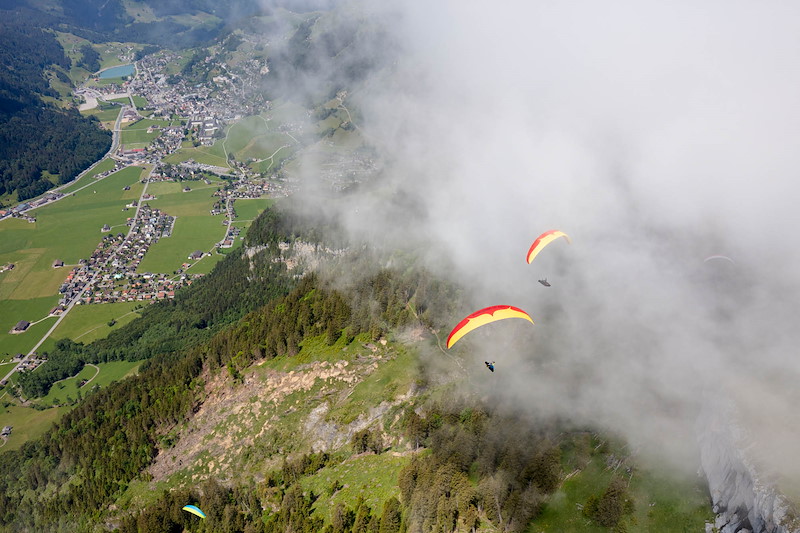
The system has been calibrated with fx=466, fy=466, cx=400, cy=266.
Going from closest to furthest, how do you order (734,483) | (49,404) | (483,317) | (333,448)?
(734,483) < (483,317) < (333,448) < (49,404)

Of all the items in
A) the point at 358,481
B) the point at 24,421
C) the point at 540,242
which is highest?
the point at 540,242

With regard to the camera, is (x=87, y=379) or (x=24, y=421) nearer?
(x=24, y=421)

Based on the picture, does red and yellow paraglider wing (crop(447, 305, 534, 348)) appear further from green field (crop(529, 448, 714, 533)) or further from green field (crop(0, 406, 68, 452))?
green field (crop(0, 406, 68, 452))

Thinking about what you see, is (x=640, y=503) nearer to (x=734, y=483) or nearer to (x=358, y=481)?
(x=734, y=483)

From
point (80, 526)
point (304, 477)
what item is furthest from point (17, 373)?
point (304, 477)

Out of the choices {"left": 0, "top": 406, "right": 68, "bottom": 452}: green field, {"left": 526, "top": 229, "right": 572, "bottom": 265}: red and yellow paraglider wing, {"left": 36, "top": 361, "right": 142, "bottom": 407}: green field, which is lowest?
{"left": 0, "top": 406, "right": 68, "bottom": 452}: green field

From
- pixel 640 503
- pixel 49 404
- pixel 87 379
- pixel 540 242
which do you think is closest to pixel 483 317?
pixel 540 242

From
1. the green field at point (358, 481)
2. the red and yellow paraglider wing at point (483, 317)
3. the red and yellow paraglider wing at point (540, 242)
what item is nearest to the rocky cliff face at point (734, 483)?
the red and yellow paraglider wing at point (483, 317)

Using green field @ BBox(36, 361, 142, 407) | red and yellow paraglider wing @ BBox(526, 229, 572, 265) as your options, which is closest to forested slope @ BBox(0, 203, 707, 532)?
green field @ BBox(36, 361, 142, 407)
